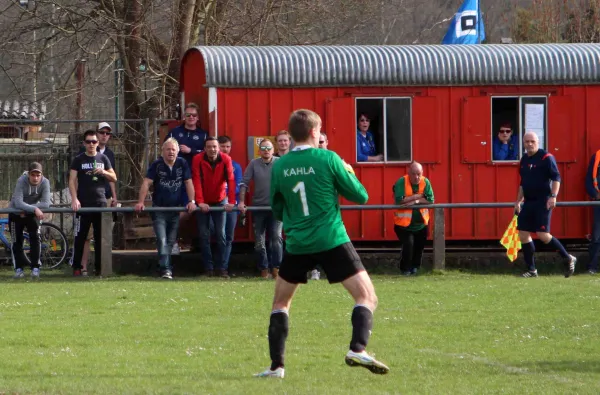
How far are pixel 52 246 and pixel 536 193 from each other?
23.4 feet

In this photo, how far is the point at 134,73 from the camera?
23.0 metres

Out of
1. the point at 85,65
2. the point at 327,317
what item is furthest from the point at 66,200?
the point at 327,317

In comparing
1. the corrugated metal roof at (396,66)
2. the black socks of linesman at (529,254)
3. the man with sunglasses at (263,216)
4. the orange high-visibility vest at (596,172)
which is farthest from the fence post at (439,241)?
the orange high-visibility vest at (596,172)

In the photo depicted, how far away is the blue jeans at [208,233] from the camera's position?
16.2 meters

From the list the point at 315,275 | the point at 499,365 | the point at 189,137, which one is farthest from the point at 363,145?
the point at 499,365

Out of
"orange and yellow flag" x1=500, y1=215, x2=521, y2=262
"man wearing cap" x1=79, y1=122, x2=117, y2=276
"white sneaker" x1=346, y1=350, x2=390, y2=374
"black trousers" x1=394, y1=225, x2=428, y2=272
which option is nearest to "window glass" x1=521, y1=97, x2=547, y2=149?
"orange and yellow flag" x1=500, y1=215, x2=521, y2=262

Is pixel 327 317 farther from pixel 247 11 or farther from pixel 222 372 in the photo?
pixel 247 11

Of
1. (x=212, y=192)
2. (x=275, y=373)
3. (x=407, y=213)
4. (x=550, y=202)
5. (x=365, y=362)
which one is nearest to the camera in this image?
(x=365, y=362)

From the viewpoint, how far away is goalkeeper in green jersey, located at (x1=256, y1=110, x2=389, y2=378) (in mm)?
7746

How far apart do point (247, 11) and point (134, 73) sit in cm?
301

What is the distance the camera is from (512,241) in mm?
16516

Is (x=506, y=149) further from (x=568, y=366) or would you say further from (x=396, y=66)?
(x=568, y=366)

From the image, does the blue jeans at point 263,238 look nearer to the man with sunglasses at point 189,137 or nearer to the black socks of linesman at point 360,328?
the man with sunglasses at point 189,137

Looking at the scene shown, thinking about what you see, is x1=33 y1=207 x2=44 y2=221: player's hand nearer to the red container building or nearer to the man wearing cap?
the man wearing cap
